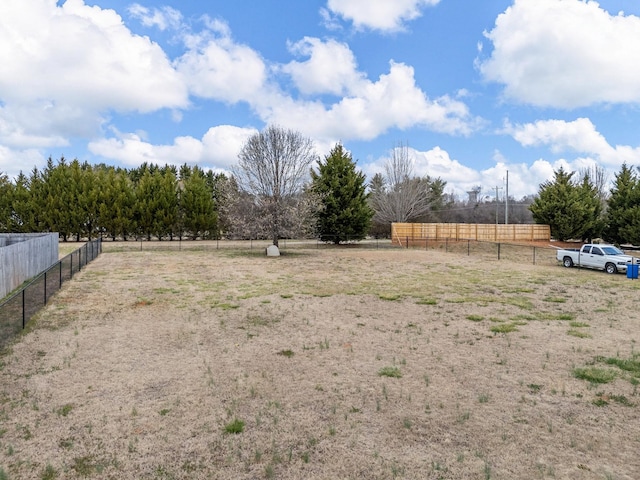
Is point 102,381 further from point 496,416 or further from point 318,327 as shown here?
point 496,416

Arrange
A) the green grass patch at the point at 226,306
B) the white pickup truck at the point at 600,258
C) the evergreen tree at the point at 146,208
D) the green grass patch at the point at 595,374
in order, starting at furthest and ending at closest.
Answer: the evergreen tree at the point at 146,208 → the white pickup truck at the point at 600,258 → the green grass patch at the point at 226,306 → the green grass patch at the point at 595,374

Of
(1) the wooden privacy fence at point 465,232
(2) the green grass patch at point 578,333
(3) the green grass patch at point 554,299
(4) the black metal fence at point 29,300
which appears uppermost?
(1) the wooden privacy fence at point 465,232

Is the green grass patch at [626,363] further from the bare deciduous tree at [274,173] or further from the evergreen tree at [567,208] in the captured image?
the evergreen tree at [567,208]

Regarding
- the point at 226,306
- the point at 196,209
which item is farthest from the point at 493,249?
the point at 196,209

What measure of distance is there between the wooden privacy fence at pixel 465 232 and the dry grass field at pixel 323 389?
26994mm

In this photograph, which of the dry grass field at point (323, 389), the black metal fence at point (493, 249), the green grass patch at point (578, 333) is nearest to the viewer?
the dry grass field at point (323, 389)

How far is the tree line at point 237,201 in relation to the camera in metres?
26.9

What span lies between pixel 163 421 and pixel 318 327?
15.6 feet

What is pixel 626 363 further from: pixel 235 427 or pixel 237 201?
pixel 237 201

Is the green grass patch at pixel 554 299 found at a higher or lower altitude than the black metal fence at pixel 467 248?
lower

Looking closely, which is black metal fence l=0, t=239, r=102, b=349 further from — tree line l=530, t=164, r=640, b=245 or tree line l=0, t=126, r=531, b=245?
tree line l=530, t=164, r=640, b=245

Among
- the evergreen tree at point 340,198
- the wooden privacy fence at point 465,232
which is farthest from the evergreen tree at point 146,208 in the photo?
the wooden privacy fence at point 465,232

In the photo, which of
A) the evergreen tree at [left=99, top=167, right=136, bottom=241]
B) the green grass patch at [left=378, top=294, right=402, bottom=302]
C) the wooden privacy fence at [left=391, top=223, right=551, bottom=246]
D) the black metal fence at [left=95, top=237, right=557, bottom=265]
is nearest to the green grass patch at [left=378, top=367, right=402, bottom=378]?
the green grass patch at [left=378, top=294, right=402, bottom=302]

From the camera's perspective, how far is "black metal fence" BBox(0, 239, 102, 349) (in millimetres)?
8008
